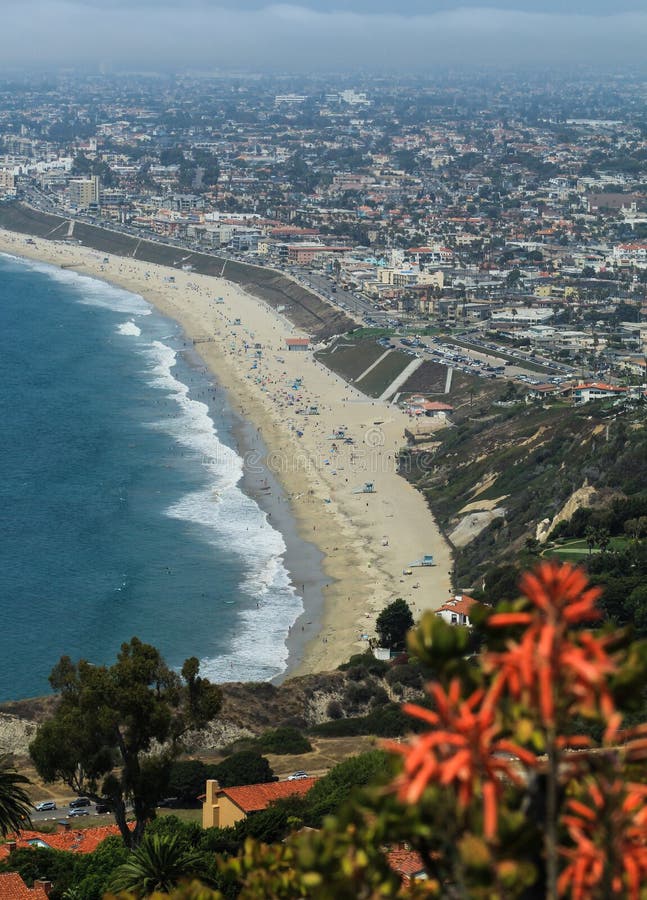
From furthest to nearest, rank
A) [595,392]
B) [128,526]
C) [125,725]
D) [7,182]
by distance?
[7,182] < [595,392] < [128,526] < [125,725]

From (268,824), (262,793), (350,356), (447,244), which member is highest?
(268,824)

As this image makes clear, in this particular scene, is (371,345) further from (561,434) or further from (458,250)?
(458,250)

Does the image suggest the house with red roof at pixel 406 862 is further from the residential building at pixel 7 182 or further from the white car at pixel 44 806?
the residential building at pixel 7 182

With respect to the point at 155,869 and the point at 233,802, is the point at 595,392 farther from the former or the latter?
the point at 155,869

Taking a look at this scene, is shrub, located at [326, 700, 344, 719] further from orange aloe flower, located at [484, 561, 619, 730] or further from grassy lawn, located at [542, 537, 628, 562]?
orange aloe flower, located at [484, 561, 619, 730]

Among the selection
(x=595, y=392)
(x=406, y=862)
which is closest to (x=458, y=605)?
(x=406, y=862)

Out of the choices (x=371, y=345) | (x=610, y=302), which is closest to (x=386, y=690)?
(x=371, y=345)

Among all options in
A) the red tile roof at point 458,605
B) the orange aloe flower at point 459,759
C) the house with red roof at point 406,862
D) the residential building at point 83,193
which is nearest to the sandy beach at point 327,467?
the red tile roof at point 458,605

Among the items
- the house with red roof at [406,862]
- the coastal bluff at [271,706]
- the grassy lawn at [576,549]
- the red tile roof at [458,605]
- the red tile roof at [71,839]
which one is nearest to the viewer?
the house with red roof at [406,862]
